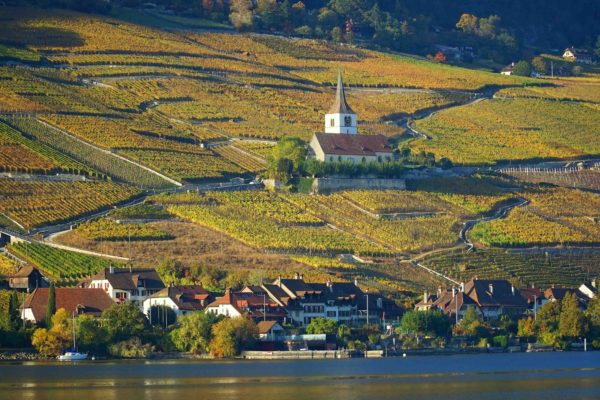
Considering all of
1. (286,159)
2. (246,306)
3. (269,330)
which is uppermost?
(286,159)

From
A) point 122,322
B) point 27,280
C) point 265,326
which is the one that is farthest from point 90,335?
point 27,280

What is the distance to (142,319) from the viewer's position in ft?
336

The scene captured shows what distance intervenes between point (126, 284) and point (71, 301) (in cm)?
664

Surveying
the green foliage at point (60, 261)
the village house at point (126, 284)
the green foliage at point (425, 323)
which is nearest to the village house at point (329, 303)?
the green foliage at point (425, 323)

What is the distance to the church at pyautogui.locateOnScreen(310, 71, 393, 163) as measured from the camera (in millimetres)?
147625

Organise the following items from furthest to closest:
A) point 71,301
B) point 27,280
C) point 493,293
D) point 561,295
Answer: point 561,295 < point 493,293 < point 27,280 < point 71,301

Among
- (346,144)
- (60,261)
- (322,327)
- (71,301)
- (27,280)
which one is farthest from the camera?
(346,144)

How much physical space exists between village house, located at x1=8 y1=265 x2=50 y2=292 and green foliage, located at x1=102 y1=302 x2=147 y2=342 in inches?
393

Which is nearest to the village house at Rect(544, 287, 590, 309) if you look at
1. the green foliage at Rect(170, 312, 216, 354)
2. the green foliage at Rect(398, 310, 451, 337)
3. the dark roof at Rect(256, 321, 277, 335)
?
the green foliage at Rect(398, 310, 451, 337)

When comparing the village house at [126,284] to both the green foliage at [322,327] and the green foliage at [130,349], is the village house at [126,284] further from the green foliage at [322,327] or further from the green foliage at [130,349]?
the green foliage at [322,327]

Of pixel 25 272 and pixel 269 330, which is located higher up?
pixel 25 272

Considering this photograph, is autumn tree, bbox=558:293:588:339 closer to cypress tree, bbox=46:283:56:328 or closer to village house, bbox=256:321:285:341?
village house, bbox=256:321:285:341

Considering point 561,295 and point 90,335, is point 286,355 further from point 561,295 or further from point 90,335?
point 561,295

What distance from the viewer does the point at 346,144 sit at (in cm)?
14975
